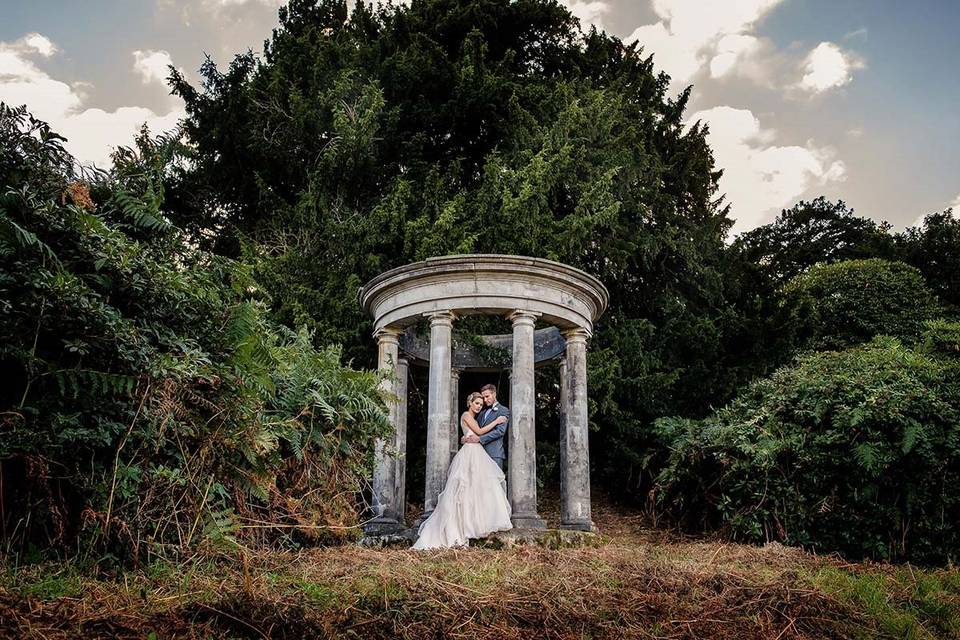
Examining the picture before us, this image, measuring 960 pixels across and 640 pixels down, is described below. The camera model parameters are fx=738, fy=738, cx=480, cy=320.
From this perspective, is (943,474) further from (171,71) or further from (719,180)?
(171,71)

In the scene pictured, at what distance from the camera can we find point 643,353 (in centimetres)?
1673

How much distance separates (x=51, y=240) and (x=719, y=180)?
21.9m

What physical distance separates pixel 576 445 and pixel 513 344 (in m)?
2.05

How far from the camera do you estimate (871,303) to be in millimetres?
21125

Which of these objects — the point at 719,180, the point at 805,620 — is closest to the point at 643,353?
the point at 719,180

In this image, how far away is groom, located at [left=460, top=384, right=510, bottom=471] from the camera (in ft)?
38.3

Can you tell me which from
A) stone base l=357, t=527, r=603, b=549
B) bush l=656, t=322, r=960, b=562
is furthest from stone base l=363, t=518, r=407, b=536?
bush l=656, t=322, r=960, b=562

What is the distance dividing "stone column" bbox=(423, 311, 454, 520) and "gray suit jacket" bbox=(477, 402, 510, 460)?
62 centimetres

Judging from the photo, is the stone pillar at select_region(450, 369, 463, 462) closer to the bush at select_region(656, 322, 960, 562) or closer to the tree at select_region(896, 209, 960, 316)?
the bush at select_region(656, 322, 960, 562)

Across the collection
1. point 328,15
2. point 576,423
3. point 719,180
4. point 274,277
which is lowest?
point 576,423

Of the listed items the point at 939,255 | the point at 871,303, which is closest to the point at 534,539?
the point at 871,303

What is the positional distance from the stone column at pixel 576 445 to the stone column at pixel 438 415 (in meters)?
2.18

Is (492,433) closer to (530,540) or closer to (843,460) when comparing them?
(530,540)

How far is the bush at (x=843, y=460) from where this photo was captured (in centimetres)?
962
